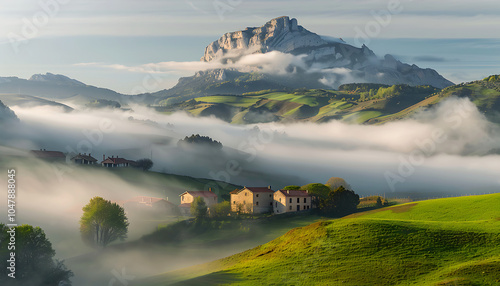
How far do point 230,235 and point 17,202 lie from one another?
198 feet

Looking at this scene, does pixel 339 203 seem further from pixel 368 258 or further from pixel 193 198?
pixel 368 258

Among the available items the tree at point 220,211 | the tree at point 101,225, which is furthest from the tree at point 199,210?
the tree at point 101,225

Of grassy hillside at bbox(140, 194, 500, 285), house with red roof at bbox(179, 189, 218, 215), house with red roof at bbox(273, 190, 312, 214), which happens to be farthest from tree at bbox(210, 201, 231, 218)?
grassy hillside at bbox(140, 194, 500, 285)

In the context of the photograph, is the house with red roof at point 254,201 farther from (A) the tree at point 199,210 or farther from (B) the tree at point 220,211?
(A) the tree at point 199,210

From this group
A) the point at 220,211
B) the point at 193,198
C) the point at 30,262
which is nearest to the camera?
the point at 30,262

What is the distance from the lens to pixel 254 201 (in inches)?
6496

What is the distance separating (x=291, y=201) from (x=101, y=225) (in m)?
52.5

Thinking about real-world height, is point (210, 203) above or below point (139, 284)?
above

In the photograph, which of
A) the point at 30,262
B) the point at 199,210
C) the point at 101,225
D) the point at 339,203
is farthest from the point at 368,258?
the point at 199,210

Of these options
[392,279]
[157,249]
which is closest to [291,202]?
[157,249]

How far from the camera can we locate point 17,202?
15862cm

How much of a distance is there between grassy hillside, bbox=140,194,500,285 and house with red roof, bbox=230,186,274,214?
61.8 metres

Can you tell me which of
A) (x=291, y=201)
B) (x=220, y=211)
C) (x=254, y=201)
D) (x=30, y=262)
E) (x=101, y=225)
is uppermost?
(x=254, y=201)

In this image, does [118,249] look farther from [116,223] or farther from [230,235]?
[230,235]
